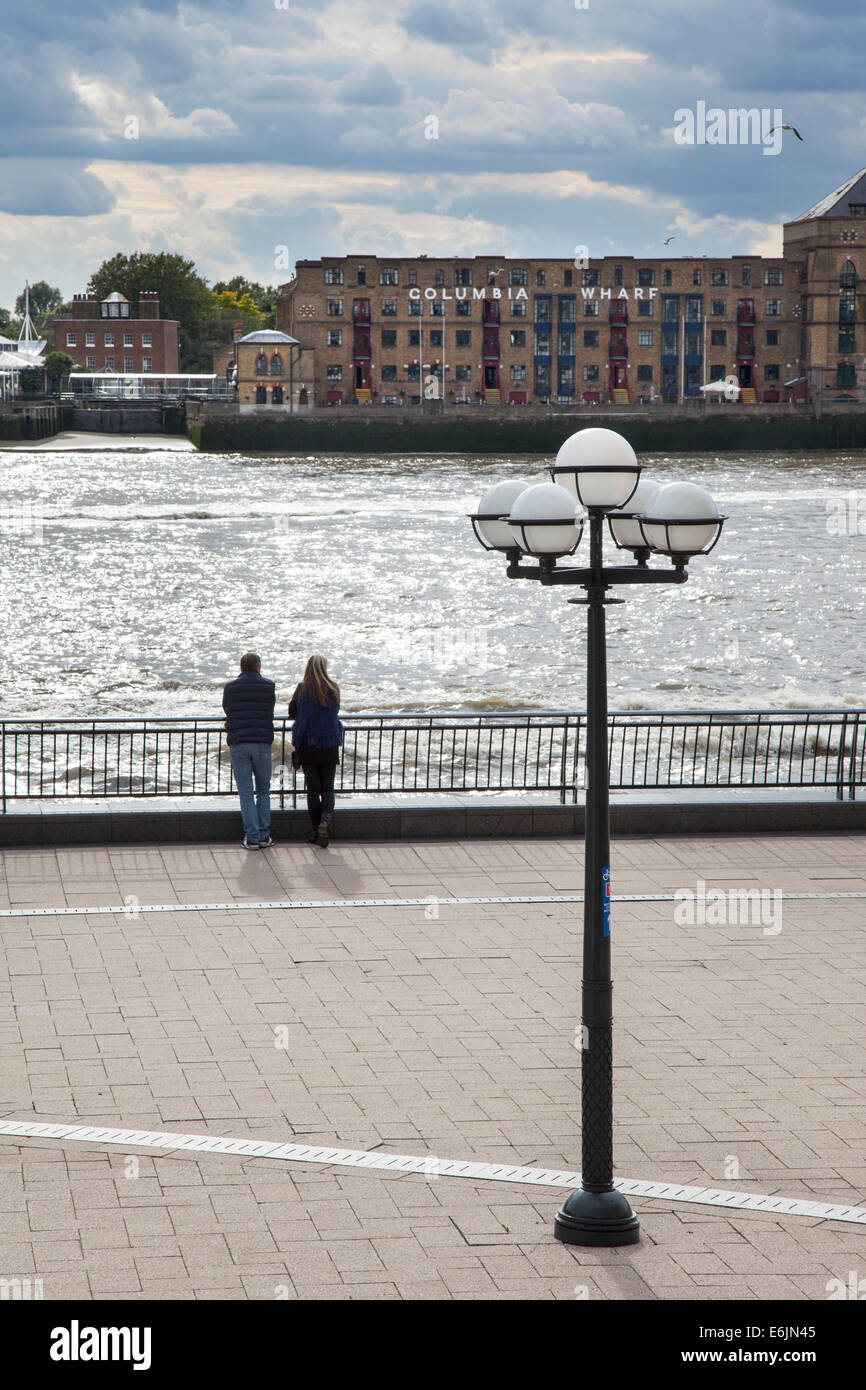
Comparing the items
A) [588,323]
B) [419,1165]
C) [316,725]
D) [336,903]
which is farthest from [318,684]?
[588,323]

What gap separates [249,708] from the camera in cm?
1348

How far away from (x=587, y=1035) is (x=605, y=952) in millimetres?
365

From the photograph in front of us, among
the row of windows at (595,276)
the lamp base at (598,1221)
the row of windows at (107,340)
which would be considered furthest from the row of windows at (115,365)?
the lamp base at (598,1221)

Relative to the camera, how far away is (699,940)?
11469 millimetres

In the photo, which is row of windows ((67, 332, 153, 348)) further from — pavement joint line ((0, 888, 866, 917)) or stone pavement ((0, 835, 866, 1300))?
pavement joint line ((0, 888, 866, 917))

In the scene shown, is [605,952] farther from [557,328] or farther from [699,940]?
[557,328]

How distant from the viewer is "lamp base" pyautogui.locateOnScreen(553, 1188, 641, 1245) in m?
6.84

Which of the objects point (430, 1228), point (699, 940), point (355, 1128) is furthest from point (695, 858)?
point (430, 1228)

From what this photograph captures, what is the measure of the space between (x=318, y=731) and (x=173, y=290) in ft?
499

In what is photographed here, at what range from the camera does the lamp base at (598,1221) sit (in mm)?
6836

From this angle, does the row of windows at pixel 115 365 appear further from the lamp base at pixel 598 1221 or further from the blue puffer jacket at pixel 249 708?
the lamp base at pixel 598 1221

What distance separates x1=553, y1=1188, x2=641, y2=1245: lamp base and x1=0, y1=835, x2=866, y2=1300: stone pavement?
0.07m

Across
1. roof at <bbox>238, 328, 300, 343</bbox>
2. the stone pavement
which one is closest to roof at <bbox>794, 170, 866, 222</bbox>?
roof at <bbox>238, 328, 300, 343</bbox>

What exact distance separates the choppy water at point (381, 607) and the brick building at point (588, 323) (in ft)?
146
